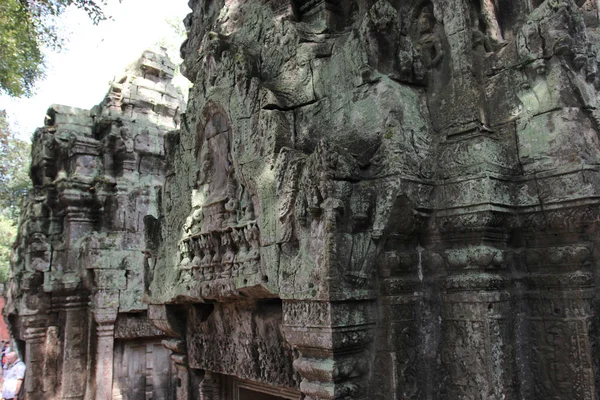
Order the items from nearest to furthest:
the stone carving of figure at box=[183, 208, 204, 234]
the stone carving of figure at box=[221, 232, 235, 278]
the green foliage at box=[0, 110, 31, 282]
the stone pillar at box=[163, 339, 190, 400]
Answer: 1. the stone carving of figure at box=[221, 232, 235, 278]
2. the stone carving of figure at box=[183, 208, 204, 234]
3. the stone pillar at box=[163, 339, 190, 400]
4. the green foliage at box=[0, 110, 31, 282]

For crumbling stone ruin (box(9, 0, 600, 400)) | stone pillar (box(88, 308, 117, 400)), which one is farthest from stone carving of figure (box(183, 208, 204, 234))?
stone pillar (box(88, 308, 117, 400))

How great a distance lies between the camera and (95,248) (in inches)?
337

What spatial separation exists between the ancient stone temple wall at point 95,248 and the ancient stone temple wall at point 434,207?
16.8ft

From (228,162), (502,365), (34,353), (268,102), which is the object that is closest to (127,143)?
(34,353)

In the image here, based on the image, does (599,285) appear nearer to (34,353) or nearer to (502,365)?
(502,365)

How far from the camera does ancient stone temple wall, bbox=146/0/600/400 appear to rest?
3.13m

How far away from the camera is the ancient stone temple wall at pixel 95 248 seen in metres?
8.55

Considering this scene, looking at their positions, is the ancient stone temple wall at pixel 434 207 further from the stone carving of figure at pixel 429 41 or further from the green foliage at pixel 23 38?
the green foliage at pixel 23 38

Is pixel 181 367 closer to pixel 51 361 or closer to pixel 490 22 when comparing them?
pixel 51 361

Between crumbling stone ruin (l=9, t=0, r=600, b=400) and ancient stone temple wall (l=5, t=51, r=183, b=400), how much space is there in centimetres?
431

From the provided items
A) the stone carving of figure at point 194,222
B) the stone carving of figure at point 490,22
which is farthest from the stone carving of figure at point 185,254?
the stone carving of figure at point 490,22

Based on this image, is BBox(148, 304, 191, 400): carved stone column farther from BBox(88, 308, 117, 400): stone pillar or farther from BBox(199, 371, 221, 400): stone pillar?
BBox(88, 308, 117, 400): stone pillar

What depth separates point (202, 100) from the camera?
5441 millimetres

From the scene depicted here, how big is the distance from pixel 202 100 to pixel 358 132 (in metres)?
2.29
